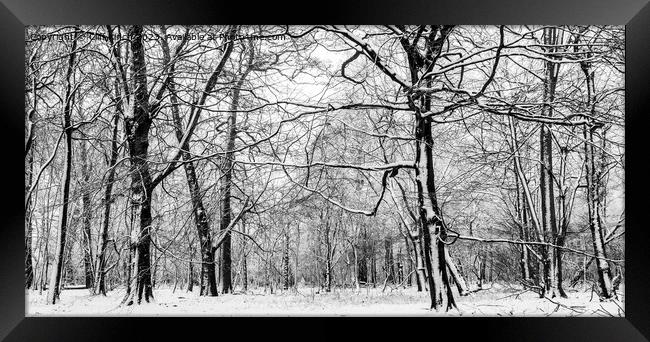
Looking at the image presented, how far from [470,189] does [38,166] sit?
3.74 meters

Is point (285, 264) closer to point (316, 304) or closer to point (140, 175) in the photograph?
point (316, 304)

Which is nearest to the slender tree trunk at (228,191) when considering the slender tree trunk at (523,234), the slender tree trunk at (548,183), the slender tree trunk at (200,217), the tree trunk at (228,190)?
the tree trunk at (228,190)

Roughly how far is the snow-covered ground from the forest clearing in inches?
0.6

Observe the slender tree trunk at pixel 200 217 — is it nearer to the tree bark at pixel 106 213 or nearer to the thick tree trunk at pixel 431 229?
the tree bark at pixel 106 213

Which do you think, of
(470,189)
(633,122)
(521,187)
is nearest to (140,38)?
(470,189)

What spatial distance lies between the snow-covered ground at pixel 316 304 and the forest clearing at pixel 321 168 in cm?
2

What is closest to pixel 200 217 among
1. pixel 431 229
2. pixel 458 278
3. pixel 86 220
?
pixel 86 220

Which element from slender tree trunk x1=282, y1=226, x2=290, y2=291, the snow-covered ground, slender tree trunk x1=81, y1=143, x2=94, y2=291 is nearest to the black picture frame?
the snow-covered ground

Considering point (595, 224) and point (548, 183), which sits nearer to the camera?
point (595, 224)
